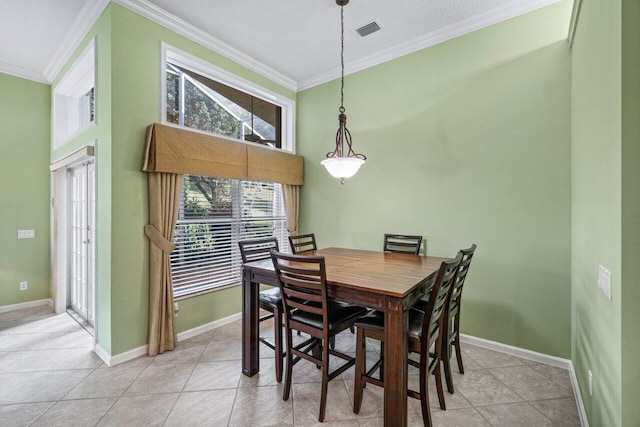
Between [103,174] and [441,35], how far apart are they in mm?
3774

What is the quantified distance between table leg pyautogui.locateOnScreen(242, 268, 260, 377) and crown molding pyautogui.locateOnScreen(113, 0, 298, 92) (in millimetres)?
2660

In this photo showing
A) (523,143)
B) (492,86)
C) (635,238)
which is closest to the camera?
(635,238)

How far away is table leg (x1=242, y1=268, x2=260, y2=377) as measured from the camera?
2.38 m

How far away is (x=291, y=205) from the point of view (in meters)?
4.31

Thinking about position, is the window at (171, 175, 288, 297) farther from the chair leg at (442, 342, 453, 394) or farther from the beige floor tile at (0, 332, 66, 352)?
the chair leg at (442, 342, 453, 394)

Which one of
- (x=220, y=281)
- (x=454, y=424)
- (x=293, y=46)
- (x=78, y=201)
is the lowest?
(x=454, y=424)

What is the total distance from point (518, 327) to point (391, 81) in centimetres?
303

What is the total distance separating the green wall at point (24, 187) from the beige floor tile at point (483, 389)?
216 inches

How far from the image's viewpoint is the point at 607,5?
1399 mm

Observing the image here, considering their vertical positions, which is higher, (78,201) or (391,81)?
(391,81)

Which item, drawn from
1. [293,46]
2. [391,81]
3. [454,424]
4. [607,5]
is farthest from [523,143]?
[293,46]

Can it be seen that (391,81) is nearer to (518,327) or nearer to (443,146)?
(443,146)

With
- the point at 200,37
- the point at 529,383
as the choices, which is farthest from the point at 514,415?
the point at 200,37

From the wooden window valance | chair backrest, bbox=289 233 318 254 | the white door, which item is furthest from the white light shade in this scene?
the white door
